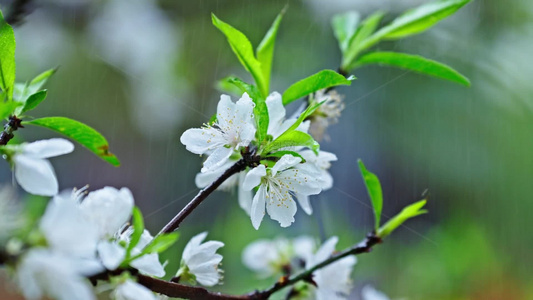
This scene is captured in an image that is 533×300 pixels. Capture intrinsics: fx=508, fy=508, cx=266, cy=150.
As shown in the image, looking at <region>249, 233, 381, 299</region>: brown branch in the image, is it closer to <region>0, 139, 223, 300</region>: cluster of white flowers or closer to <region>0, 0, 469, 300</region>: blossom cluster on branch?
<region>0, 0, 469, 300</region>: blossom cluster on branch

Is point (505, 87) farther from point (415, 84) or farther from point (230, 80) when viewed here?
point (230, 80)

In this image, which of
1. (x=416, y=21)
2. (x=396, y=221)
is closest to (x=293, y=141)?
(x=396, y=221)

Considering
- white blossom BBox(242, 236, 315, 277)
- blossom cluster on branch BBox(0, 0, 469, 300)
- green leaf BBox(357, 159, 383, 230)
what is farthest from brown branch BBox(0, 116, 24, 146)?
white blossom BBox(242, 236, 315, 277)

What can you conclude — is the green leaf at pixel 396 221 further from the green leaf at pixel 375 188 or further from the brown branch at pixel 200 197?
the brown branch at pixel 200 197

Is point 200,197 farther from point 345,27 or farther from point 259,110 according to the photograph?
point 345,27

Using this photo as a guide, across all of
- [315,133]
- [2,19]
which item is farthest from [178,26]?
[2,19]

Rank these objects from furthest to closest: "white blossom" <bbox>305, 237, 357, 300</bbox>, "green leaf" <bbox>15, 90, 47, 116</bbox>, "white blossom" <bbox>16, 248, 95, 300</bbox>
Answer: "white blossom" <bbox>305, 237, 357, 300</bbox>, "green leaf" <bbox>15, 90, 47, 116</bbox>, "white blossom" <bbox>16, 248, 95, 300</bbox>

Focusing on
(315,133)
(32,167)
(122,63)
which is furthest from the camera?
(122,63)
